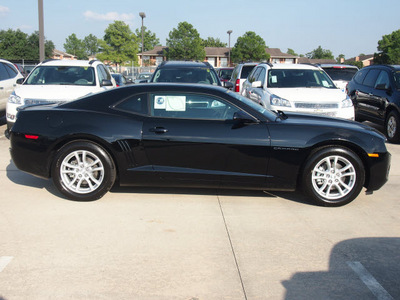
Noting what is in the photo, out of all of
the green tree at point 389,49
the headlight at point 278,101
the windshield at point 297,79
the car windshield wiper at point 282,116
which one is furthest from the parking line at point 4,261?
the green tree at point 389,49

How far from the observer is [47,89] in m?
A: 8.94

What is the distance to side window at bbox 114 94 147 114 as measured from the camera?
519cm

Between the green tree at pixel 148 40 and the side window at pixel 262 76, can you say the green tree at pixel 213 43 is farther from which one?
the side window at pixel 262 76

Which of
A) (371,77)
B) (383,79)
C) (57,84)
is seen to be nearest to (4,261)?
(57,84)

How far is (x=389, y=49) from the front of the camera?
8194 cm

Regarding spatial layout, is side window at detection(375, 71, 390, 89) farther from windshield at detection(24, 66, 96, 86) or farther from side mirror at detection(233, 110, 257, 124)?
windshield at detection(24, 66, 96, 86)

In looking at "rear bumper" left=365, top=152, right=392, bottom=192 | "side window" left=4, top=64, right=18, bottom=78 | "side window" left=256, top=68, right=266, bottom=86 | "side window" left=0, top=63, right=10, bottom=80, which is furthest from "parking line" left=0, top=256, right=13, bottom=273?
"side window" left=4, top=64, right=18, bottom=78

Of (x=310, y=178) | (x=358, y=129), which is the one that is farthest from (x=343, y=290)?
(x=358, y=129)

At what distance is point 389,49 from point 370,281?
292 feet

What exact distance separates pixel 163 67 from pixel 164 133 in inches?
216

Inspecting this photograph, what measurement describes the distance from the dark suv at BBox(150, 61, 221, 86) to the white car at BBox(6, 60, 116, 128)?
4.00 feet

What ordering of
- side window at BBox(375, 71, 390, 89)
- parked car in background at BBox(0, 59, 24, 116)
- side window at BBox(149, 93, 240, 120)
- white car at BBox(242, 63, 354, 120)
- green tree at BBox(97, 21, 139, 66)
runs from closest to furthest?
1. side window at BBox(149, 93, 240, 120)
2. white car at BBox(242, 63, 354, 120)
3. side window at BBox(375, 71, 390, 89)
4. parked car in background at BBox(0, 59, 24, 116)
5. green tree at BBox(97, 21, 139, 66)

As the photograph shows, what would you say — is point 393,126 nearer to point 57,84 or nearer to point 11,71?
point 57,84

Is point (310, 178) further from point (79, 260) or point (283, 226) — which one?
point (79, 260)
